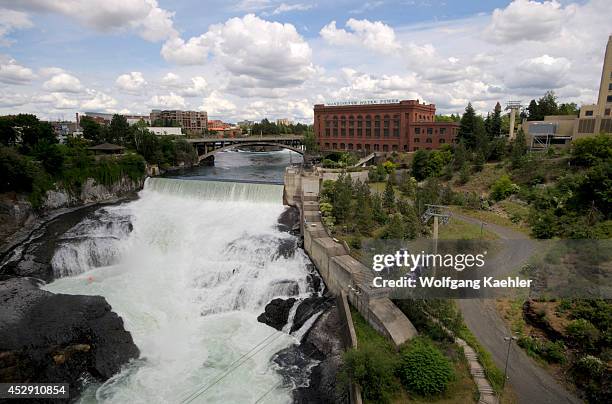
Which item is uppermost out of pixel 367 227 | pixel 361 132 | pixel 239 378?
pixel 361 132

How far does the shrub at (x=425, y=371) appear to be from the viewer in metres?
14.6

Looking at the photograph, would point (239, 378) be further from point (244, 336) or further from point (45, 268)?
point (45, 268)

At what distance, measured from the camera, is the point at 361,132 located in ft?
258

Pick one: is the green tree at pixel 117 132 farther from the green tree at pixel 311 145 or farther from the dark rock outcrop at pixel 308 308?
the dark rock outcrop at pixel 308 308

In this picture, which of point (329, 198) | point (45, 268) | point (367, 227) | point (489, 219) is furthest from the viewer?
point (329, 198)

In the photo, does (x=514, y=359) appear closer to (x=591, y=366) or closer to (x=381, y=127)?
(x=591, y=366)

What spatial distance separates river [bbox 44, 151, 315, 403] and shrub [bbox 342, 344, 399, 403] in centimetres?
416

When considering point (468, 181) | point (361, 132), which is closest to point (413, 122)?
point (361, 132)

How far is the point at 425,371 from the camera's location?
14.9m

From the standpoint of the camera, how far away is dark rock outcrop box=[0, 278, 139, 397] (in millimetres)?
18125

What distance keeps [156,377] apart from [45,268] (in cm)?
1562

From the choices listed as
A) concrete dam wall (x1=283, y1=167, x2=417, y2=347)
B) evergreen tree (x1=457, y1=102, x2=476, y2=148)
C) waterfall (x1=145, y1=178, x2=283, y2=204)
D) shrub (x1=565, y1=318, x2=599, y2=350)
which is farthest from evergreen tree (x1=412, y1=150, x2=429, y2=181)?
shrub (x1=565, y1=318, x2=599, y2=350)

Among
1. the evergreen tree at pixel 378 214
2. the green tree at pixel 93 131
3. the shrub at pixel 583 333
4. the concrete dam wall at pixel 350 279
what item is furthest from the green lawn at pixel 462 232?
the green tree at pixel 93 131

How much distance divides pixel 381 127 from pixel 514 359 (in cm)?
6391
